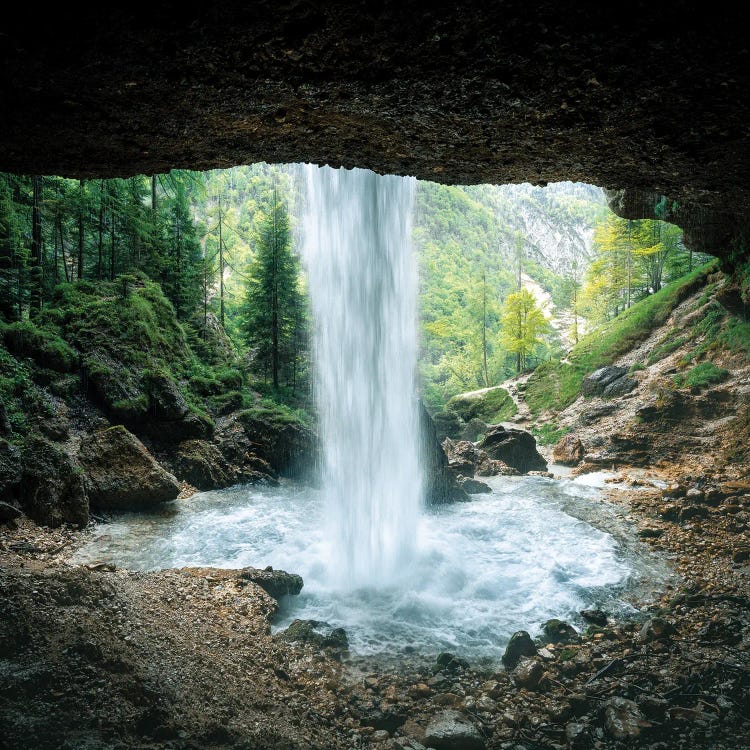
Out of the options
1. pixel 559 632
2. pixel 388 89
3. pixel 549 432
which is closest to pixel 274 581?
pixel 559 632

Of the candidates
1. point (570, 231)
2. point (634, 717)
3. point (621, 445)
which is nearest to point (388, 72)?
point (634, 717)

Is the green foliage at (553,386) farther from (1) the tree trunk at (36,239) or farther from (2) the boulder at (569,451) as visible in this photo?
(1) the tree trunk at (36,239)

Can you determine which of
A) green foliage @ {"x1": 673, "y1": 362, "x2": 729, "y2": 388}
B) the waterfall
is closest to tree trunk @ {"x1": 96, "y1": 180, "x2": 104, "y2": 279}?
the waterfall

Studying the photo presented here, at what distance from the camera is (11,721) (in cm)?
302

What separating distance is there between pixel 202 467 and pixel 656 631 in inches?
463

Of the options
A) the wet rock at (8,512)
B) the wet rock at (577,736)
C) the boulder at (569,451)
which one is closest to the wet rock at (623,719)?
the wet rock at (577,736)

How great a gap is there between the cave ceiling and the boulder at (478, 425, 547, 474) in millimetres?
14998

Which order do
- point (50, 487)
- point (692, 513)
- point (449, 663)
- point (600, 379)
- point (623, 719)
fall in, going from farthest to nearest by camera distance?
point (600, 379), point (692, 513), point (50, 487), point (449, 663), point (623, 719)

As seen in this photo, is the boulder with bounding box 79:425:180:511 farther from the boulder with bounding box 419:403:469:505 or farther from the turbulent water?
the boulder with bounding box 419:403:469:505

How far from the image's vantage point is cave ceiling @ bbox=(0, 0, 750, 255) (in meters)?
2.39

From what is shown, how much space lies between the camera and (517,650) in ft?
18.2

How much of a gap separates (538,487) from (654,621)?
9.35 meters

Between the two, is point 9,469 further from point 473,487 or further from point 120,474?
point 473,487

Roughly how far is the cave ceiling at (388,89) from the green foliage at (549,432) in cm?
1893
